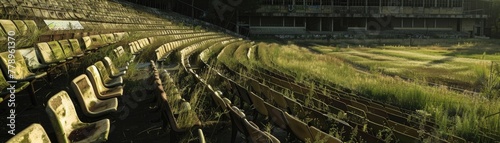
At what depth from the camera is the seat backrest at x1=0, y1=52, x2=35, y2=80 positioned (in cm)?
501

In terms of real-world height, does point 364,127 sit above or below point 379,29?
below

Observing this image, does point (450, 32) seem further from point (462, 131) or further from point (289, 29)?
point (462, 131)

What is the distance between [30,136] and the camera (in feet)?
10.3

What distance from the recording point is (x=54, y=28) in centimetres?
898

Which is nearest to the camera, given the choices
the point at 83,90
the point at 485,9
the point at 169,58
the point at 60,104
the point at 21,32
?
the point at 60,104

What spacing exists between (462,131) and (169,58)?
8.43 meters

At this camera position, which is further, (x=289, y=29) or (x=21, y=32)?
(x=289, y=29)

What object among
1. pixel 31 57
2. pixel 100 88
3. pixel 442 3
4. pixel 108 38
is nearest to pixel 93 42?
pixel 108 38

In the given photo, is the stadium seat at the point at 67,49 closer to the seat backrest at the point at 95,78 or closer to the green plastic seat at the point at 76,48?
the green plastic seat at the point at 76,48

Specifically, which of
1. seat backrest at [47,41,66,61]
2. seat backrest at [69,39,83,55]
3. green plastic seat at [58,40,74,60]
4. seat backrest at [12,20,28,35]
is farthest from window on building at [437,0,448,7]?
seat backrest at [12,20,28,35]

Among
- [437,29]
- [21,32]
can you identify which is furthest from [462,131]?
[437,29]

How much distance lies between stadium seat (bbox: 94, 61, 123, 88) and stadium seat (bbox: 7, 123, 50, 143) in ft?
10.9

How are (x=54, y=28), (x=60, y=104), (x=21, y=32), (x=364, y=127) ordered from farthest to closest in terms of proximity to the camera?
1. (x=54, y=28)
2. (x=21, y=32)
3. (x=364, y=127)
4. (x=60, y=104)

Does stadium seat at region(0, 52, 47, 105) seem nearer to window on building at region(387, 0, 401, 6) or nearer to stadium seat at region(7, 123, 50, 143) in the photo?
stadium seat at region(7, 123, 50, 143)
